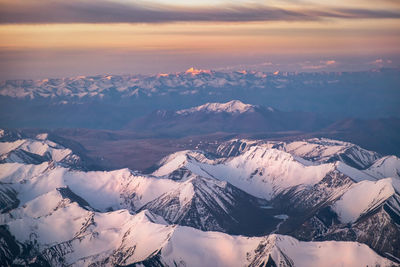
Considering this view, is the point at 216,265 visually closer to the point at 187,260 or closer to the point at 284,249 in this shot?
the point at 187,260

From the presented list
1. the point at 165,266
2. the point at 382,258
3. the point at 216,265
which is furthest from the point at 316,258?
the point at 165,266

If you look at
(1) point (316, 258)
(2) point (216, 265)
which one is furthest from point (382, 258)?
(2) point (216, 265)

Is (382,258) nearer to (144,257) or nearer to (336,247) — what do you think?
(336,247)

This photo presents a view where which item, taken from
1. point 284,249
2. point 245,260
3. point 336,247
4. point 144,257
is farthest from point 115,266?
point 336,247

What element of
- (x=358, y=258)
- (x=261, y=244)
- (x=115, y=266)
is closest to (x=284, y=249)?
(x=261, y=244)

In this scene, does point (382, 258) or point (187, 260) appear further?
point (187, 260)

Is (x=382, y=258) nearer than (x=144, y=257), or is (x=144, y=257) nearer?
(x=382, y=258)

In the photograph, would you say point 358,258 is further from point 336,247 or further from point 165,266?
point 165,266
